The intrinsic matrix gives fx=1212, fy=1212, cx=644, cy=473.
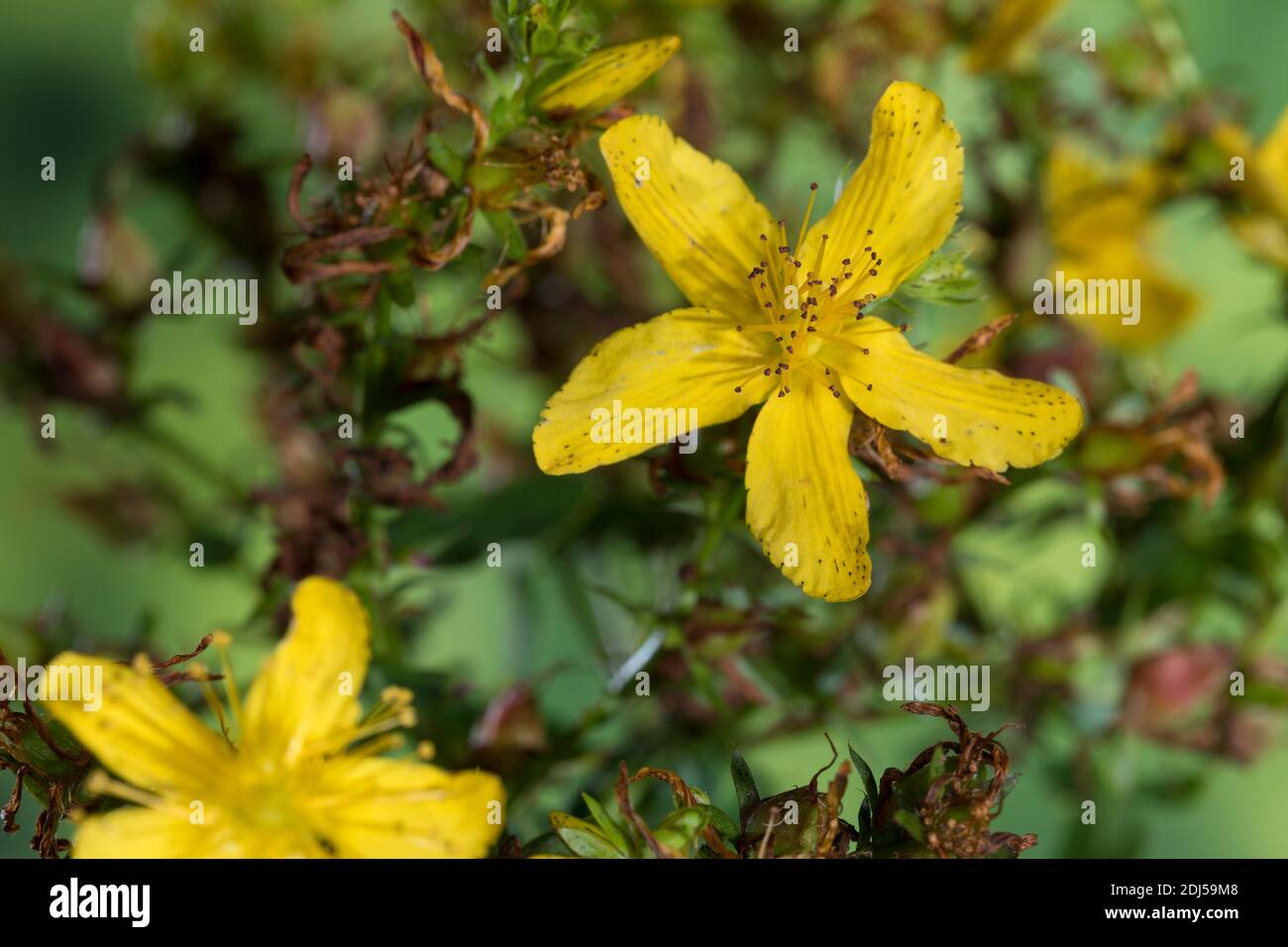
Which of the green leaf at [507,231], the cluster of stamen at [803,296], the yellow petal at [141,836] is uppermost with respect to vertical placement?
the green leaf at [507,231]

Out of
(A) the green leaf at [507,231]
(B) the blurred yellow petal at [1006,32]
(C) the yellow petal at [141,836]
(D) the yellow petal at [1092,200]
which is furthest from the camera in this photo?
(D) the yellow petal at [1092,200]

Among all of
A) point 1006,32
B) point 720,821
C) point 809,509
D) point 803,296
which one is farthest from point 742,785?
point 1006,32

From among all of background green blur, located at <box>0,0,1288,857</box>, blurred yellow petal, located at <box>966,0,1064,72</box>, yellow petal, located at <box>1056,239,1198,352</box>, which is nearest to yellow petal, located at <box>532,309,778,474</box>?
background green blur, located at <box>0,0,1288,857</box>

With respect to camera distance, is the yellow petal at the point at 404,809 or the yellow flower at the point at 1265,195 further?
the yellow flower at the point at 1265,195

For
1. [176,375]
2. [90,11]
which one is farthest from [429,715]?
[90,11]

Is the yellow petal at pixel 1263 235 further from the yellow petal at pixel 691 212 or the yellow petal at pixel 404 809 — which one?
the yellow petal at pixel 404 809

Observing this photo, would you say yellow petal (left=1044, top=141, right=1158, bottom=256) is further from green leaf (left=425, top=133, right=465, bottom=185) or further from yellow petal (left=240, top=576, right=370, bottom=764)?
yellow petal (left=240, top=576, right=370, bottom=764)

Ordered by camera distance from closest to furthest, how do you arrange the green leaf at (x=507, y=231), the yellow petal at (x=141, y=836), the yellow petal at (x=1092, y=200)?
1. the yellow petal at (x=141, y=836)
2. the green leaf at (x=507, y=231)
3. the yellow petal at (x=1092, y=200)

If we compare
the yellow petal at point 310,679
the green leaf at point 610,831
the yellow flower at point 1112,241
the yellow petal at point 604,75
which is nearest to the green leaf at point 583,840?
the green leaf at point 610,831
